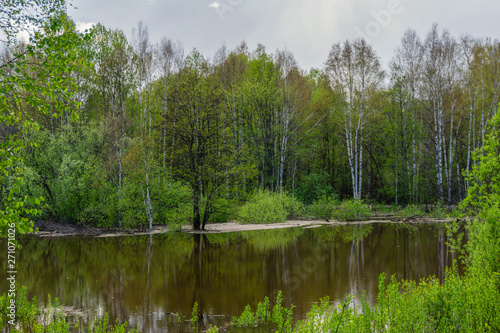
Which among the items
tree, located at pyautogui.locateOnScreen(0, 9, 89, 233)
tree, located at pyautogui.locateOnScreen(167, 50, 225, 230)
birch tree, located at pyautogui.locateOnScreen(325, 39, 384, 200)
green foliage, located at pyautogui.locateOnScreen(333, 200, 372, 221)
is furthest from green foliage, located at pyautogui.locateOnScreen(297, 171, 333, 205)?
tree, located at pyautogui.locateOnScreen(0, 9, 89, 233)

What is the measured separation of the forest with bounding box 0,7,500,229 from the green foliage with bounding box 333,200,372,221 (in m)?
2.51

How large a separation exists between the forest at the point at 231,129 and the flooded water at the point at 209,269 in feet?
14.0

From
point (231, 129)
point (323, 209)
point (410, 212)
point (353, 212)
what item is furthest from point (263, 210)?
point (410, 212)

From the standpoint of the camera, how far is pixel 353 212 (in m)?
28.0

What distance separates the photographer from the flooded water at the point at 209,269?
848 centimetres

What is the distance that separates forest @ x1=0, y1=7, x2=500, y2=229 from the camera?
22.9 metres

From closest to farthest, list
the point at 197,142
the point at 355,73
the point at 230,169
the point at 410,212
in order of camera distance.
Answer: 1. the point at 197,142
2. the point at 230,169
3. the point at 410,212
4. the point at 355,73

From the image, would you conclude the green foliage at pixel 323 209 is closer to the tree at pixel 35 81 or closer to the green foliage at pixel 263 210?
the green foliage at pixel 263 210

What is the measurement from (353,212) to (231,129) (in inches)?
482

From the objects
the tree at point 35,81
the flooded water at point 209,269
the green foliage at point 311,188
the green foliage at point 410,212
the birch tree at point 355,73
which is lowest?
the flooded water at point 209,269

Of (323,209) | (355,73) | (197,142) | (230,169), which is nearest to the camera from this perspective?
(197,142)

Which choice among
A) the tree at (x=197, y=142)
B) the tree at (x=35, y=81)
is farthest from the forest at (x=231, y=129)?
the tree at (x=35, y=81)

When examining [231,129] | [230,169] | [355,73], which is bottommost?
[230,169]

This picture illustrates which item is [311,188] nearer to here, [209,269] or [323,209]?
[323,209]
